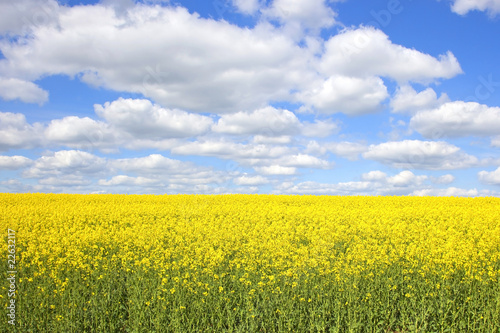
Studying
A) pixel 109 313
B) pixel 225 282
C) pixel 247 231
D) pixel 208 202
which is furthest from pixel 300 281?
pixel 208 202

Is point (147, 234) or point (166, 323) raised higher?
point (147, 234)

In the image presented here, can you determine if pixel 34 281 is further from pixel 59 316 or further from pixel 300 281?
pixel 300 281

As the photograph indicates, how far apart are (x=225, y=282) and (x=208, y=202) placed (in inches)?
796

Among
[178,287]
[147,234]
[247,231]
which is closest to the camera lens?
[178,287]

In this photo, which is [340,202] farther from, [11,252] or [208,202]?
[11,252]

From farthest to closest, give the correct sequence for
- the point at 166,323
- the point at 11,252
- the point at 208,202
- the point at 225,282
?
the point at 208,202 → the point at 11,252 → the point at 225,282 → the point at 166,323

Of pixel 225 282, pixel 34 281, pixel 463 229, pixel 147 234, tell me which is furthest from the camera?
pixel 463 229

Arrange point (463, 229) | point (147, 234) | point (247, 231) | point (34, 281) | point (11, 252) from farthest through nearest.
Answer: point (463, 229) → point (247, 231) → point (147, 234) → point (11, 252) → point (34, 281)

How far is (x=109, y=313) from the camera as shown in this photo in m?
6.85

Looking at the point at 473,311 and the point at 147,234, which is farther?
the point at 147,234

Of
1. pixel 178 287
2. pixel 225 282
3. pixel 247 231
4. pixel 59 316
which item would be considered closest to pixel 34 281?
pixel 59 316

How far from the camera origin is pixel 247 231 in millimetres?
13344

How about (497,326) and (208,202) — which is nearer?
(497,326)

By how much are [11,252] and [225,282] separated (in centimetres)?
716
